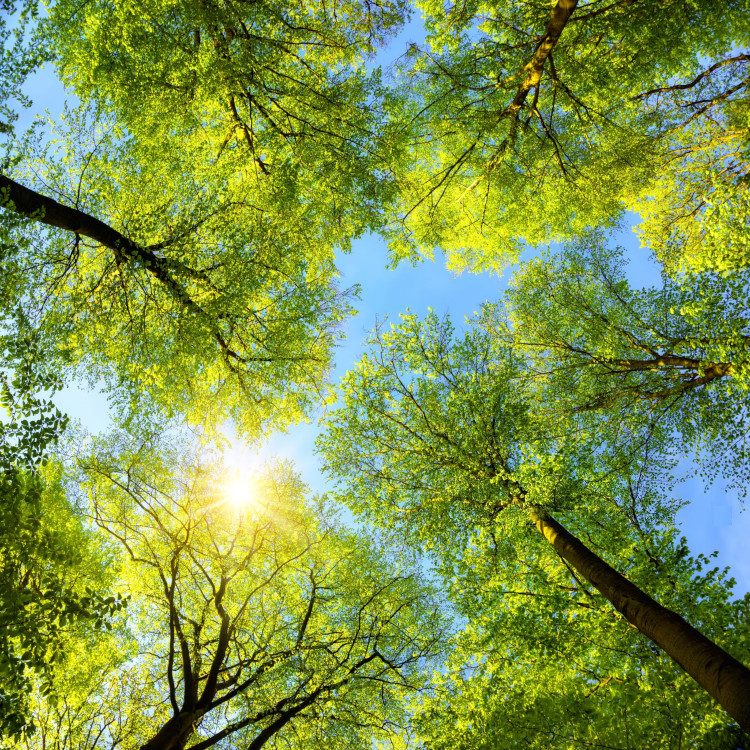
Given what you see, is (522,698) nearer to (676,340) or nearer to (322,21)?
(676,340)

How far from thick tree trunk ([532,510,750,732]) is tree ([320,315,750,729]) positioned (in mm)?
71

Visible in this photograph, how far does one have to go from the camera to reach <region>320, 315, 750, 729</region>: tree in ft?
29.5

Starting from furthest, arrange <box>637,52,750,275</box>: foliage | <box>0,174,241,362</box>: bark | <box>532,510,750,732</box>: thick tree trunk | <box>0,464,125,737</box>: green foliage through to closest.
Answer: <box>637,52,750,275</box>: foliage < <box>0,174,241,362</box>: bark < <box>532,510,750,732</box>: thick tree trunk < <box>0,464,125,737</box>: green foliage

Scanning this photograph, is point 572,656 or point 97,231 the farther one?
point 572,656

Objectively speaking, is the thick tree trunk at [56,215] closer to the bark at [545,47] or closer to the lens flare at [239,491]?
the lens flare at [239,491]

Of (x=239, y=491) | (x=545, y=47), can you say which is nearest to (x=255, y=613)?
(x=239, y=491)

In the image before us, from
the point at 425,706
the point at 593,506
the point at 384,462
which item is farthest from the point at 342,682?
the point at 593,506

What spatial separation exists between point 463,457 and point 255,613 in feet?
23.2

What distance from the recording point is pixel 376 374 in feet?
42.2

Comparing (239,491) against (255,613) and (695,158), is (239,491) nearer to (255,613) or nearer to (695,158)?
(255,613)

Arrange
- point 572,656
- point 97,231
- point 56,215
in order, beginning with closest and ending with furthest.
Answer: point 56,215
point 97,231
point 572,656

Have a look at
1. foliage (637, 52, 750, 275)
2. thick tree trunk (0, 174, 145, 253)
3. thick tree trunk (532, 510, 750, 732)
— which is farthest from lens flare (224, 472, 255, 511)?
foliage (637, 52, 750, 275)

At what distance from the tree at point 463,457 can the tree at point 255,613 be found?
2206mm

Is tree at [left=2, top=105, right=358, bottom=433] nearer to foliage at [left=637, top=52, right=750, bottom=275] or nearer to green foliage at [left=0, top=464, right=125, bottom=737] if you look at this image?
green foliage at [left=0, top=464, right=125, bottom=737]
